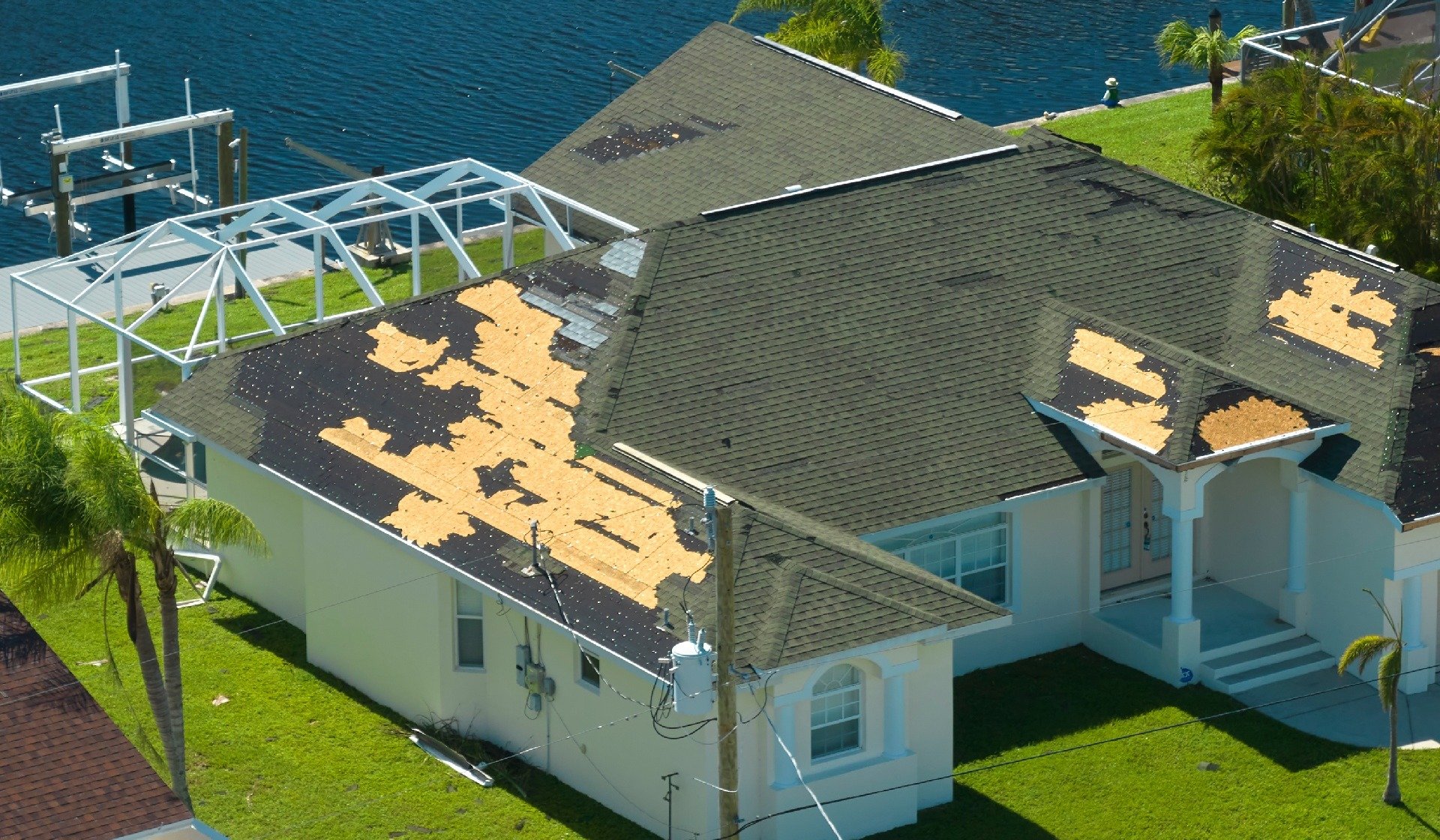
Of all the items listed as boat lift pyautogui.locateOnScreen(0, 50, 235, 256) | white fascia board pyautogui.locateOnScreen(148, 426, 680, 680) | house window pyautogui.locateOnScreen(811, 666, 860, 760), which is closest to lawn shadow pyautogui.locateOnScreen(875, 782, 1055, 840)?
house window pyautogui.locateOnScreen(811, 666, 860, 760)

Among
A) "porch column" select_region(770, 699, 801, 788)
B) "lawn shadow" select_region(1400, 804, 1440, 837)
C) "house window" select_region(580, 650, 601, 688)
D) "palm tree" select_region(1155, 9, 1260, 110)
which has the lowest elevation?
"lawn shadow" select_region(1400, 804, 1440, 837)

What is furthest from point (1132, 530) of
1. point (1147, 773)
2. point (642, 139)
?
point (642, 139)

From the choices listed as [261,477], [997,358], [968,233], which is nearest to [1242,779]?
[997,358]

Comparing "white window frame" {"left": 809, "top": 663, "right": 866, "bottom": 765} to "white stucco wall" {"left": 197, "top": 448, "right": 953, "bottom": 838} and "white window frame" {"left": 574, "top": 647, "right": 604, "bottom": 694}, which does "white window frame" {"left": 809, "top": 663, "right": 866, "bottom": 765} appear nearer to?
"white stucco wall" {"left": 197, "top": 448, "right": 953, "bottom": 838}

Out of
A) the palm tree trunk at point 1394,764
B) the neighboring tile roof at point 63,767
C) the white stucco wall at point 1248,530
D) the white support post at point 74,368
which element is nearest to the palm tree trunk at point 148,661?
the neighboring tile roof at point 63,767

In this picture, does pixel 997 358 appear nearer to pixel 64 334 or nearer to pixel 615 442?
pixel 615 442

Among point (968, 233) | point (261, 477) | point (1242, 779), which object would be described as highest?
point (968, 233)
